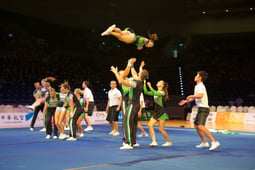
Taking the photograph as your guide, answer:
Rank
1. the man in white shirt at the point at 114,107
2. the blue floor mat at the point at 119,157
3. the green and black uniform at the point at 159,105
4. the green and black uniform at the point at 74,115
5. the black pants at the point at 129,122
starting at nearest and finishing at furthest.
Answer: the blue floor mat at the point at 119,157
the black pants at the point at 129,122
the green and black uniform at the point at 159,105
the green and black uniform at the point at 74,115
the man in white shirt at the point at 114,107

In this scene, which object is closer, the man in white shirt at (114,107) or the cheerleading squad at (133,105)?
the cheerleading squad at (133,105)

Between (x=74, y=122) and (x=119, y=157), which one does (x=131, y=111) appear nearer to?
(x=119, y=157)

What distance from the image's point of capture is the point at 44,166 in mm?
6020

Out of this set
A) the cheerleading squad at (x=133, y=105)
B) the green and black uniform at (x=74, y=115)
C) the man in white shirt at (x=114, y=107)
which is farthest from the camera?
the man in white shirt at (x=114, y=107)

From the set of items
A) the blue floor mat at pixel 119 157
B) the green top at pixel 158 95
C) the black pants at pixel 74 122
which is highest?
the green top at pixel 158 95

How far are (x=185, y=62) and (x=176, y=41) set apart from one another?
7.22 ft

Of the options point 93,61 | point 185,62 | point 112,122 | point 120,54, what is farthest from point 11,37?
point 112,122

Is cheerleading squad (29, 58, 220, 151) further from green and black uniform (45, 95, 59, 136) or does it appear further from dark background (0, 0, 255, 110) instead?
dark background (0, 0, 255, 110)

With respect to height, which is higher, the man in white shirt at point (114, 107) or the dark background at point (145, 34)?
the dark background at point (145, 34)

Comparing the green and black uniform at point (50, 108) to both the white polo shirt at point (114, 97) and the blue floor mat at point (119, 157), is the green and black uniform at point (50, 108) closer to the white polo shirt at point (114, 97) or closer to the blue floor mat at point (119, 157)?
the blue floor mat at point (119, 157)

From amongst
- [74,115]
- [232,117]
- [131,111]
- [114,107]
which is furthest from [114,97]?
[232,117]

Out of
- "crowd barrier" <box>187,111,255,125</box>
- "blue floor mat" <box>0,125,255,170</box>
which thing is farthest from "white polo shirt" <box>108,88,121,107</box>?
"crowd barrier" <box>187,111,255,125</box>

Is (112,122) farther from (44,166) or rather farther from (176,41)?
(176,41)

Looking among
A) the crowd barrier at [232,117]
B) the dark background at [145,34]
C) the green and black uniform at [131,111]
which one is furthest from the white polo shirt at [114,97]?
the dark background at [145,34]
